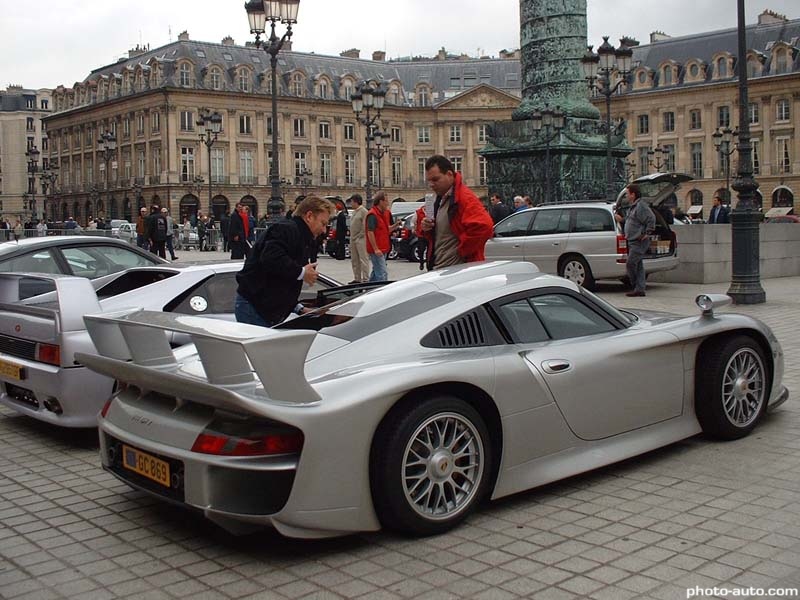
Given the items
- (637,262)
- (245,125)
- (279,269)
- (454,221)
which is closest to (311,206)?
(279,269)

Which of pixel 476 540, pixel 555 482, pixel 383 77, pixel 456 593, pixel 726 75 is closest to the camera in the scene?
pixel 456 593

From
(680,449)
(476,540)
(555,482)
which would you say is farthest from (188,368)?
(680,449)

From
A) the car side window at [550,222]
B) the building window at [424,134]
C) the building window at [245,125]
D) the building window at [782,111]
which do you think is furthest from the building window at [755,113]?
the car side window at [550,222]

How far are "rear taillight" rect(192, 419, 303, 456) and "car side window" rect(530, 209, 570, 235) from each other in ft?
46.9

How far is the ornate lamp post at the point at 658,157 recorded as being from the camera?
70.6 m

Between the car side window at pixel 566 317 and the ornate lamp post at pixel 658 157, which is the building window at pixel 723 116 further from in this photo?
the car side window at pixel 566 317

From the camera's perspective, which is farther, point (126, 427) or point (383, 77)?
point (383, 77)

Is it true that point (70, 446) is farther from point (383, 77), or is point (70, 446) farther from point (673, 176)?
point (383, 77)

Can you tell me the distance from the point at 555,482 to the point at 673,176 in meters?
15.7

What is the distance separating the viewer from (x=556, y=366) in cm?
539

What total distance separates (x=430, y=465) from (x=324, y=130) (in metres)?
90.7

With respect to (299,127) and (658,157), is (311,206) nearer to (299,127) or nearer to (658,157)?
(658,157)

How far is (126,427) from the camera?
5.02m

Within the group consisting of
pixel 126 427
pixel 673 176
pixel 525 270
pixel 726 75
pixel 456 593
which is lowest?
pixel 456 593
